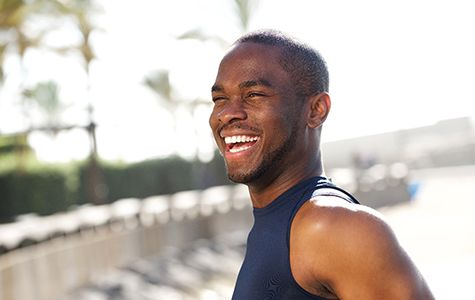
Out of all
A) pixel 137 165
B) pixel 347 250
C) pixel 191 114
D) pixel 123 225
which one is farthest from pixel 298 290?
pixel 191 114

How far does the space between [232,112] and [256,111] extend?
0.24 ft

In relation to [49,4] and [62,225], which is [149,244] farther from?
[49,4]

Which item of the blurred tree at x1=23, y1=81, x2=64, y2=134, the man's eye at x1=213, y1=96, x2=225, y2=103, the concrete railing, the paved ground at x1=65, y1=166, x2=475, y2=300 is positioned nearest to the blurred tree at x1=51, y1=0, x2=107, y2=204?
A: the concrete railing

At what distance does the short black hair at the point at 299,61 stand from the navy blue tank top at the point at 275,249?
24 cm

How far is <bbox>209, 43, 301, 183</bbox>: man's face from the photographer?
1693 millimetres

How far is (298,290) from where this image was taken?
1.52 m

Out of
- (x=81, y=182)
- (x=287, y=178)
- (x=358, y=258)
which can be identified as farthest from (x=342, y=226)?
(x=81, y=182)

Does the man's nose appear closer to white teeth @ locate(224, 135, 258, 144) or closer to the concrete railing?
white teeth @ locate(224, 135, 258, 144)

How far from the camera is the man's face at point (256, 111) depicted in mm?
1693

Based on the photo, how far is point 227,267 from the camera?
1286 cm

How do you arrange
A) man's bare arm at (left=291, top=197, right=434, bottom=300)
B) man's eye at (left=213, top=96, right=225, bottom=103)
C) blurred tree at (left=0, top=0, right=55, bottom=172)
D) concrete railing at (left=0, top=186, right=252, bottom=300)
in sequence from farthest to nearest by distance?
blurred tree at (left=0, top=0, right=55, bottom=172)
concrete railing at (left=0, top=186, right=252, bottom=300)
man's eye at (left=213, top=96, right=225, bottom=103)
man's bare arm at (left=291, top=197, right=434, bottom=300)

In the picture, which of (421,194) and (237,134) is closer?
(237,134)

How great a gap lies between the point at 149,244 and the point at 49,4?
1553 cm

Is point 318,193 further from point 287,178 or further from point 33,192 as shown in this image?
point 33,192
